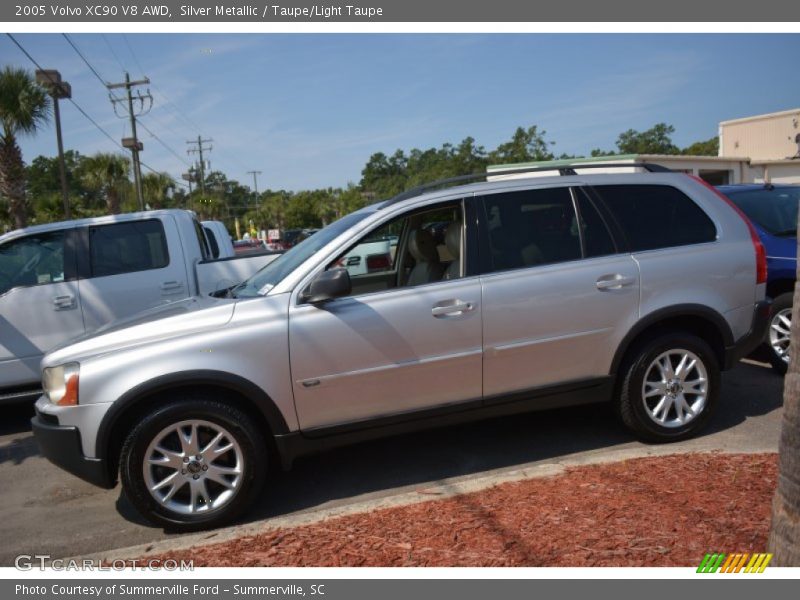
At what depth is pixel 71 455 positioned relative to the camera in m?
3.67

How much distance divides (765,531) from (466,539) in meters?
1.44

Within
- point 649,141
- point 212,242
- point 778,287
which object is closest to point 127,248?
point 212,242

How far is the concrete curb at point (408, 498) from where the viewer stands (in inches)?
141

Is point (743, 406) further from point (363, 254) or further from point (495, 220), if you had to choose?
point (363, 254)

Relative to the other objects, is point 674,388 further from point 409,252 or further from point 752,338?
point 409,252

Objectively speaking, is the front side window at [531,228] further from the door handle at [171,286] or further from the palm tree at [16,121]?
the palm tree at [16,121]

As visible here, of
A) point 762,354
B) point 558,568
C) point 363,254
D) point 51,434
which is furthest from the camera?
point 762,354

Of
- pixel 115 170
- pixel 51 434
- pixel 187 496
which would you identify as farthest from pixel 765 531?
pixel 115 170

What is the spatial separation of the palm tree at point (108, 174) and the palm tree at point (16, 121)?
43.3 feet

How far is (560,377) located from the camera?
4.33m

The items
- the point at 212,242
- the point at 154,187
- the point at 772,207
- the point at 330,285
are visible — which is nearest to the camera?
the point at 330,285

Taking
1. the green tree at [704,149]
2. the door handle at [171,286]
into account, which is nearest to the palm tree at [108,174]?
the door handle at [171,286]

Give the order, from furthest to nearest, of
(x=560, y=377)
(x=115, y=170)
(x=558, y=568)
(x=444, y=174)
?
(x=444, y=174) < (x=115, y=170) < (x=560, y=377) < (x=558, y=568)

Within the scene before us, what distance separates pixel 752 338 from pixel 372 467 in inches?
118
